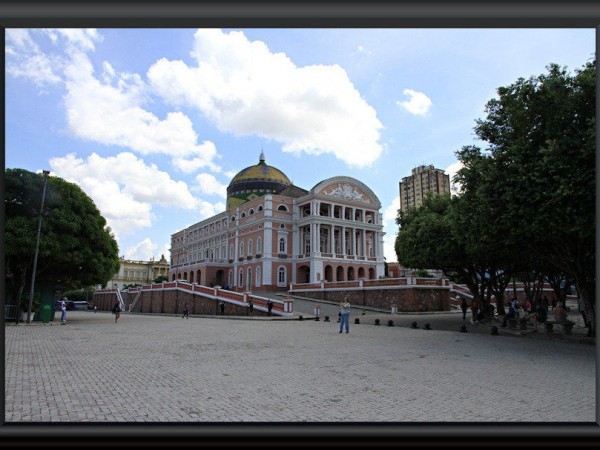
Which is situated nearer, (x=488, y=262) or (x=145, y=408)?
(x=145, y=408)

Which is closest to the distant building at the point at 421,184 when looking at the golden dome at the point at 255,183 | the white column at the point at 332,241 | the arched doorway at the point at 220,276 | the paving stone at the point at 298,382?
the golden dome at the point at 255,183

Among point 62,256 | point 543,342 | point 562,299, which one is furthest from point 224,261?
point 543,342

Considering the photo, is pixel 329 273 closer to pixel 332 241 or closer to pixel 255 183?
pixel 332 241

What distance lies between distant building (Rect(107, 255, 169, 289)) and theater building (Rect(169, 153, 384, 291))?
4042 cm

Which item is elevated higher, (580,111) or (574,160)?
(580,111)

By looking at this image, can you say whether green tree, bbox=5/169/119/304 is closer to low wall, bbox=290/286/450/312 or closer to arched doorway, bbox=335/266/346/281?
low wall, bbox=290/286/450/312

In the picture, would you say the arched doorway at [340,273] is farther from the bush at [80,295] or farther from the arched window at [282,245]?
the bush at [80,295]

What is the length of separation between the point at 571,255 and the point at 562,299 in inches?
643

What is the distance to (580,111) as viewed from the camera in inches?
444

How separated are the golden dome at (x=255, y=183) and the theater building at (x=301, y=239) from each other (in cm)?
155

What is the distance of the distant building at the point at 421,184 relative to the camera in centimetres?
10269

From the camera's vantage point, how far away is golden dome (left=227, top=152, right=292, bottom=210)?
62.5 m
